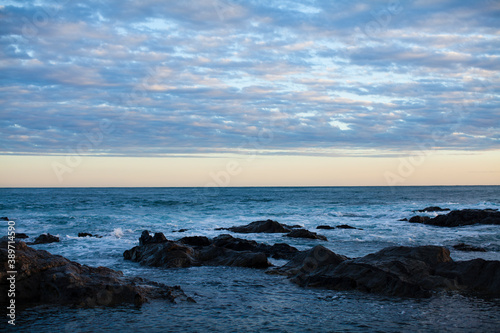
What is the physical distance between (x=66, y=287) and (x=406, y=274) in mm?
8362

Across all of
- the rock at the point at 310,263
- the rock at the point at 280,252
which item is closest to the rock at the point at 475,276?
the rock at the point at 310,263

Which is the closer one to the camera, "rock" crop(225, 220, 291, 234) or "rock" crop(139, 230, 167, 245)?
"rock" crop(139, 230, 167, 245)

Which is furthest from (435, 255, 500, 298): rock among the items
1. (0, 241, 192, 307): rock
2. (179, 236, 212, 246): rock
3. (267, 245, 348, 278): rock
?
(179, 236, 212, 246): rock

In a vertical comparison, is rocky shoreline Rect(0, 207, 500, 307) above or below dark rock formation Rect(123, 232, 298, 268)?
above

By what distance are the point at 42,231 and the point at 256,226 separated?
14223 millimetres

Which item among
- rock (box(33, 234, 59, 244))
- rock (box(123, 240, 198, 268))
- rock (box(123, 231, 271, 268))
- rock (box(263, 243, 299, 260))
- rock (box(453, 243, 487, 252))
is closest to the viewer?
rock (box(123, 231, 271, 268))

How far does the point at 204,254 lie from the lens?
A: 15.3 m

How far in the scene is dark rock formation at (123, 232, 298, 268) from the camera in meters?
14.0

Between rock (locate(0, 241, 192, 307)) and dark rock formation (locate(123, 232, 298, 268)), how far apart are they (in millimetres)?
4328

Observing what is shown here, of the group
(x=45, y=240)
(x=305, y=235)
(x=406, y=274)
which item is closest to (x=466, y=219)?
(x=305, y=235)

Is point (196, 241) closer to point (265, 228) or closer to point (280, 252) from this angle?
point (280, 252)

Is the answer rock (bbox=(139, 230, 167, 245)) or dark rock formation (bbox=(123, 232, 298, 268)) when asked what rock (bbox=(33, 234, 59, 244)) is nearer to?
rock (bbox=(139, 230, 167, 245))

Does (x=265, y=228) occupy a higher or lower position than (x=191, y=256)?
lower

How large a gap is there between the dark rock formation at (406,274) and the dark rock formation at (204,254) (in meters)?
2.16
